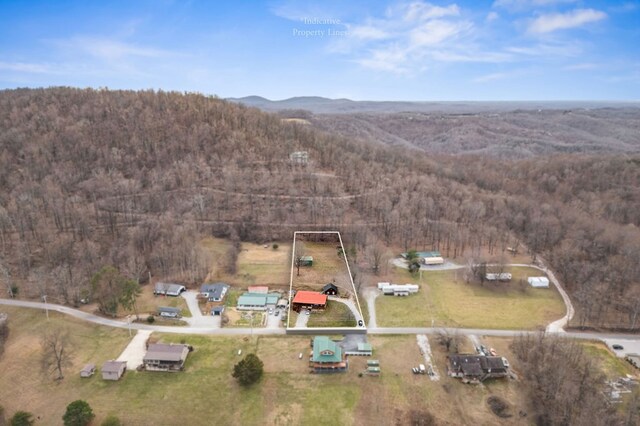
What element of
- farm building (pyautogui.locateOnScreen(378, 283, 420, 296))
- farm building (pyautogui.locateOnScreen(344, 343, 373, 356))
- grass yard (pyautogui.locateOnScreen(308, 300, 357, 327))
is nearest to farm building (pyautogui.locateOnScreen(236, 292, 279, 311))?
grass yard (pyautogui.locateOnScreen(308, 300, 357, 327))

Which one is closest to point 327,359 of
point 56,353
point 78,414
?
point 78,414

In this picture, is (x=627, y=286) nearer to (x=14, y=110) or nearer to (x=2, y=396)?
(x=2, y=396)

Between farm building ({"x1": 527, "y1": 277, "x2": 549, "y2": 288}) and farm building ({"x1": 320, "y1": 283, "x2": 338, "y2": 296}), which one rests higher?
farm building ({"x1": 320, "y1": 283, "x2": 338, "y2": 296})

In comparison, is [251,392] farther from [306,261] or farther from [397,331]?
[306,261]

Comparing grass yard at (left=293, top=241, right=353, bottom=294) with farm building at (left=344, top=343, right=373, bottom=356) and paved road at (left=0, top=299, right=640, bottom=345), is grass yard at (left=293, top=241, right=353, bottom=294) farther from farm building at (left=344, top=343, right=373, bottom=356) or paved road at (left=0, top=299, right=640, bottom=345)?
farm building at (left=344, top=343, right=373, bottom=356)

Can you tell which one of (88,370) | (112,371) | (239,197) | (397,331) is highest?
(239,197)

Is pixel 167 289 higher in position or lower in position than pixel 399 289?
higher
